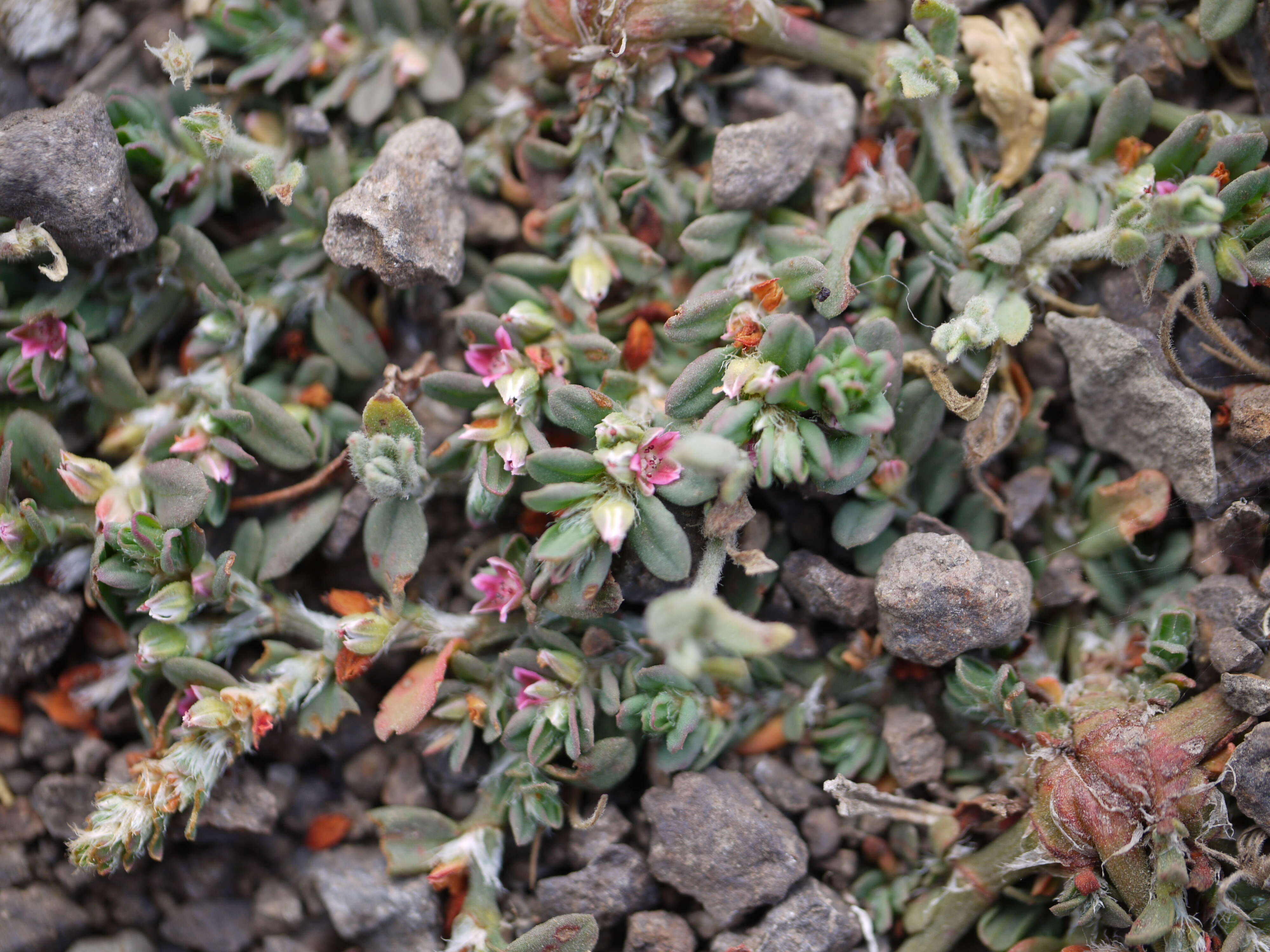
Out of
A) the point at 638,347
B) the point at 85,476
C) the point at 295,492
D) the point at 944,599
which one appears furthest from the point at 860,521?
the point at 85,476

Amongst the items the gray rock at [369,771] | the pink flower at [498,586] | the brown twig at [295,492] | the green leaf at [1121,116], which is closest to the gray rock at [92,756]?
the gray rock at [369,771]

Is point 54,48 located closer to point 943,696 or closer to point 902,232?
point 902,232

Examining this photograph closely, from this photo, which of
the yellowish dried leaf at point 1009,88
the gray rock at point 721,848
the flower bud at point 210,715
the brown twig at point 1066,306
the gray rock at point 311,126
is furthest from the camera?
the gray rock at point 311,126

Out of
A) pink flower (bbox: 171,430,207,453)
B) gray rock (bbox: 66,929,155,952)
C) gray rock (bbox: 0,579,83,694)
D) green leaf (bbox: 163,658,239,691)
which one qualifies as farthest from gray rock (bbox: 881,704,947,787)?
gray rock (bbox: 0,579,83,694)

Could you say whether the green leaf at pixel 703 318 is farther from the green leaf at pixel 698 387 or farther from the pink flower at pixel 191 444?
the pink flower at pixel 191 444

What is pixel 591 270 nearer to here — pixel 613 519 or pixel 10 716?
pixel 613 519
